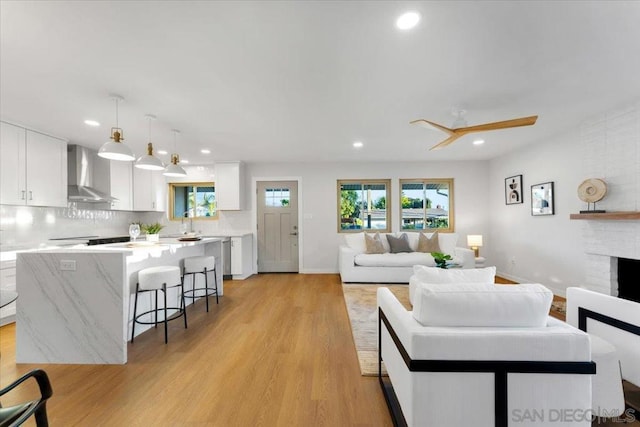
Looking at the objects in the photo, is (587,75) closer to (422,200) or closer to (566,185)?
(566,185)

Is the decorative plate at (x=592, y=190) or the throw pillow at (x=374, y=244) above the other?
the decorative plate at (x=592, y=190)

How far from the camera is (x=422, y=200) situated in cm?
620

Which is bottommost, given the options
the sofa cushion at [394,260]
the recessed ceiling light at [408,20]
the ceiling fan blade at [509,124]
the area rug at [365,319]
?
the area rug at [365,319]

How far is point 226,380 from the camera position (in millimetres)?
2098

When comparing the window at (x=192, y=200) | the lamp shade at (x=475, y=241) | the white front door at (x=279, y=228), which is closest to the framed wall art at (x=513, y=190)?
the lamp shade at (x=475, y=241)

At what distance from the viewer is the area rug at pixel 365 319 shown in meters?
2.33

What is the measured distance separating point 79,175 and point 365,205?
5.23 metres

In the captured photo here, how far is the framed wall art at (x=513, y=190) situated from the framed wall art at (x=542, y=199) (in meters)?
0.32

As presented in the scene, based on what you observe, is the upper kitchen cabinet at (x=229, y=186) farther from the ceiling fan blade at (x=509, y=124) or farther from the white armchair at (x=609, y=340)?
the white armchair at (x=609, y=340)

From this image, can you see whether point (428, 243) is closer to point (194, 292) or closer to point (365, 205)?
point (365, 205)

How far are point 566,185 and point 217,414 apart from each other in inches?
201

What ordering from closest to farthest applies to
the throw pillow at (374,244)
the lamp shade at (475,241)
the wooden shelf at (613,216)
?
the wooden shelf at (613,216)
the lamp shade at (475,241)
the throw pillow at (374,244)

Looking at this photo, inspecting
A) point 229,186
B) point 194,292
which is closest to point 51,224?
point 194,292

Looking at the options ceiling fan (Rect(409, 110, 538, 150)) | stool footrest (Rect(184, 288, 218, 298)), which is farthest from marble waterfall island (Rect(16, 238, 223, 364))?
ceiling fan (Rect(409, 110, 538, 150))
